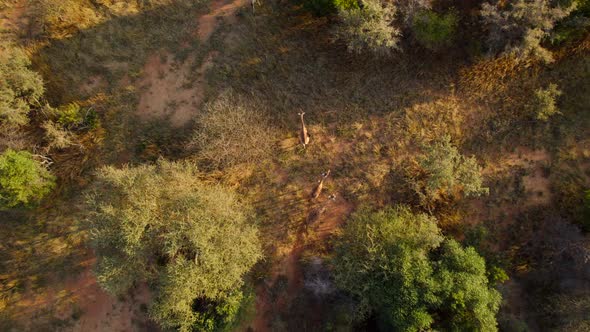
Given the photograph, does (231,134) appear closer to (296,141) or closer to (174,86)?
(296,141)

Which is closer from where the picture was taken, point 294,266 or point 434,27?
point 434,27

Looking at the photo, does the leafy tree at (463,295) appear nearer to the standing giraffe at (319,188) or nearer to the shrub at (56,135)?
the standing giraffe at (319,188)

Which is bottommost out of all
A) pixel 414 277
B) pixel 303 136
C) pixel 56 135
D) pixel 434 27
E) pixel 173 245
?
pixel 414 277

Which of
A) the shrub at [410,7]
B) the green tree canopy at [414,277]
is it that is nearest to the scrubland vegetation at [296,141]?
the shrub at [410,7]

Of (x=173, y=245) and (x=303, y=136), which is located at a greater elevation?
(x=303, y=136)

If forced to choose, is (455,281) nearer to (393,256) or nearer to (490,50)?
(393,256)

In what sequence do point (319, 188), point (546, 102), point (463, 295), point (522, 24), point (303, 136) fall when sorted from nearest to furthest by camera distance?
point (463, 295) → point (522, 24) → point (546, 102) → point (319, 188) → point (303, 136)

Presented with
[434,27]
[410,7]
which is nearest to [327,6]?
[410,7]
